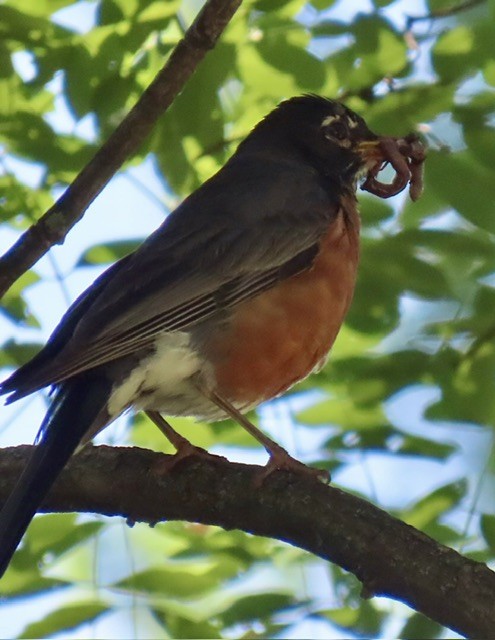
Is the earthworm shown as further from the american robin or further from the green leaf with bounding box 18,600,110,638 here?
the green leaf with bounding box 18,600,110,638

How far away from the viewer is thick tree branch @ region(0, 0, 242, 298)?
3.67 m

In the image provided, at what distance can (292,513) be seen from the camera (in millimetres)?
3209

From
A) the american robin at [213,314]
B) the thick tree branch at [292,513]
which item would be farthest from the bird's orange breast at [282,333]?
the thick tree branch at [292,513]

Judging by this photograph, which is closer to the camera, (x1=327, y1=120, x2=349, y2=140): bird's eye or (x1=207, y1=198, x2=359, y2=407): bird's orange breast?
(x1=207, y1=198, x2=359, y2=407): bird's orange breast

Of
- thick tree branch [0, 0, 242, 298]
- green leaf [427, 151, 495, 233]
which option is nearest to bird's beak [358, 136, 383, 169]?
green leaf [427, 151, 495, 233]

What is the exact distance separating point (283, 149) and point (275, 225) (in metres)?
0.93

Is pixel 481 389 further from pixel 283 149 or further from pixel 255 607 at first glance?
pixel 283 149

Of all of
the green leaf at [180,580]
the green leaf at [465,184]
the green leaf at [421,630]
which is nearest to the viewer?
the green leaf at [421,630]

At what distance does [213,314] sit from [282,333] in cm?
25

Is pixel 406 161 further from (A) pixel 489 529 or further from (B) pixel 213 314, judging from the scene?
(A) pixel 489 529

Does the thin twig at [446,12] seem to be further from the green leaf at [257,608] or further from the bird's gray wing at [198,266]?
the green leaf at [257,608]

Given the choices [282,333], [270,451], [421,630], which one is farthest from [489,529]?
[282,333]

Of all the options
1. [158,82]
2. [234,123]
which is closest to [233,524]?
[158,82]

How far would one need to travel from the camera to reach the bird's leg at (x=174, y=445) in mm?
3582
